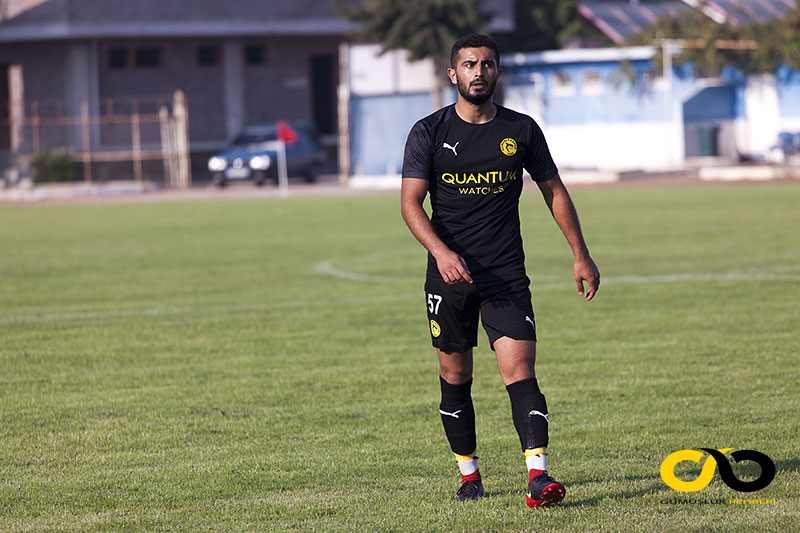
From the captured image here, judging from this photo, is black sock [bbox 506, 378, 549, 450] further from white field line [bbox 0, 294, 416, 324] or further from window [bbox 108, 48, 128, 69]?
window [bbox 108, 48, 128, 69]

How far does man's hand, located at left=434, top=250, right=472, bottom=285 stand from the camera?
5.38 metres

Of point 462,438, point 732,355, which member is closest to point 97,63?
point 732,355

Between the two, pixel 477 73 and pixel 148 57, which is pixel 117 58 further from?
pixel 477 73

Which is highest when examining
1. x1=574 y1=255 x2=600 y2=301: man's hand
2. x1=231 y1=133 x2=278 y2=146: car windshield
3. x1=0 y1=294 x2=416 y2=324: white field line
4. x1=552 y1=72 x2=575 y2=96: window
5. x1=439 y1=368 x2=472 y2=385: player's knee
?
x1=552 y1=72 x2=575 y2=96: window

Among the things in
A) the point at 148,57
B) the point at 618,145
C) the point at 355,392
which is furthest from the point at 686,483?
the point at 148,57

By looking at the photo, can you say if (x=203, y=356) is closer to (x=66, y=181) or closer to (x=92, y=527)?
(x=92, y=527)

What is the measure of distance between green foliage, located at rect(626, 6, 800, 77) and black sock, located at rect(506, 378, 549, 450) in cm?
4207

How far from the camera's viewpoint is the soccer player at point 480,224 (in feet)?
18.0

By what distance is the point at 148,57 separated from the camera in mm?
48562

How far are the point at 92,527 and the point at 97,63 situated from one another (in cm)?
4325

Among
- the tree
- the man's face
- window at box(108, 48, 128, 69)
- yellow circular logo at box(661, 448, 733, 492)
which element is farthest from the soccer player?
window at box(108, 48, 128, 69)

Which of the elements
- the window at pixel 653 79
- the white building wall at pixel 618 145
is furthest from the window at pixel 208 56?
the window at pixel 653 79

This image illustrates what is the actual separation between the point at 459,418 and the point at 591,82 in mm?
42816

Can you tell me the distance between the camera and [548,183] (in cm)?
580
